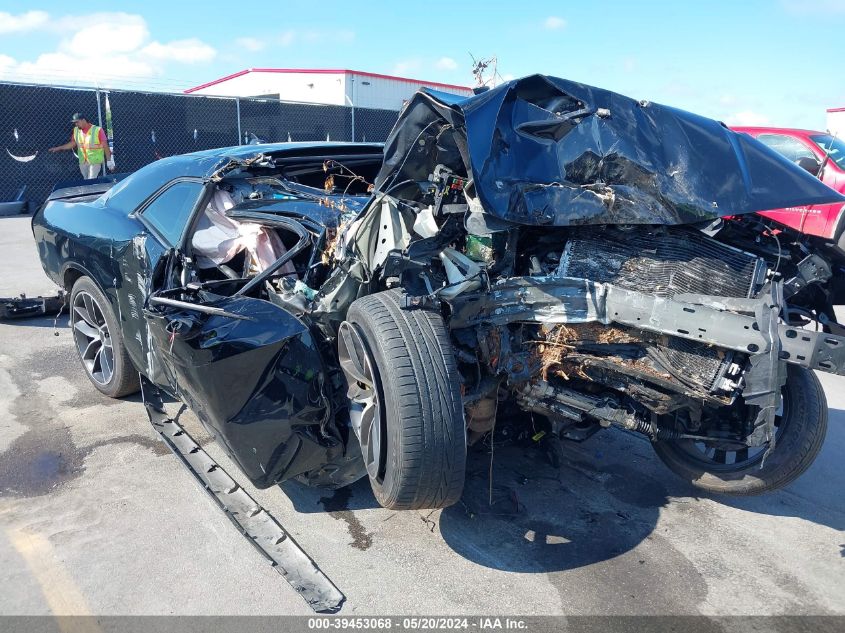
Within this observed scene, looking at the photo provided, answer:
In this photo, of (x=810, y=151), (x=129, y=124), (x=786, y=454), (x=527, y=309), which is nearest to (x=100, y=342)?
(x=527, y=309)

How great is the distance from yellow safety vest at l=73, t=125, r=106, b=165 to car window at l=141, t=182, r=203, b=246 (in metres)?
10.1

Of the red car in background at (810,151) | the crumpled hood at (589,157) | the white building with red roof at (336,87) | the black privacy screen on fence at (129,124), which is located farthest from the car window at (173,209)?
the white building with red roof at (336,87)

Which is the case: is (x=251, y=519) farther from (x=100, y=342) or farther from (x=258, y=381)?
(x=100, y=342)

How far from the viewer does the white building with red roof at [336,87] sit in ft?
75.3

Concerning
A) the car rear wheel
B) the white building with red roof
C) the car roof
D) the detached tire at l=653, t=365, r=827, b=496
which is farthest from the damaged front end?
the white building with red roof

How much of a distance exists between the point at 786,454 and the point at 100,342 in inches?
175

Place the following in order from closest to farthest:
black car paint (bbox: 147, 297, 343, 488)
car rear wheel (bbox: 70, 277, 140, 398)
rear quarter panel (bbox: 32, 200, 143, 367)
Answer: black car paint (bbox: 147, 297, 343, 488) → rear quarter panel (bbox: 32, 200, 143, 367) → car rear wheel (bbox: 70, 277, 140, 398)

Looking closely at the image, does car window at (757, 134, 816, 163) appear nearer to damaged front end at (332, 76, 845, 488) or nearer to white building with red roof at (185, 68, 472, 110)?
damaged front end at (332, 76, 845, 488)

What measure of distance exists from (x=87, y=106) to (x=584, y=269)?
14498 millimetres

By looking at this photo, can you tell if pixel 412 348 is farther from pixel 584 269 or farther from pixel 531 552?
pixel 531 552

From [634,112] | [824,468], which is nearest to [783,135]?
[824,468]

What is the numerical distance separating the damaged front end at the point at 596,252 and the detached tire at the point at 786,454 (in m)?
0.31

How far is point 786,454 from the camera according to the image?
3.32 meters

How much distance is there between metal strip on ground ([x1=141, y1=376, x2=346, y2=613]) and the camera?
2.85 m
